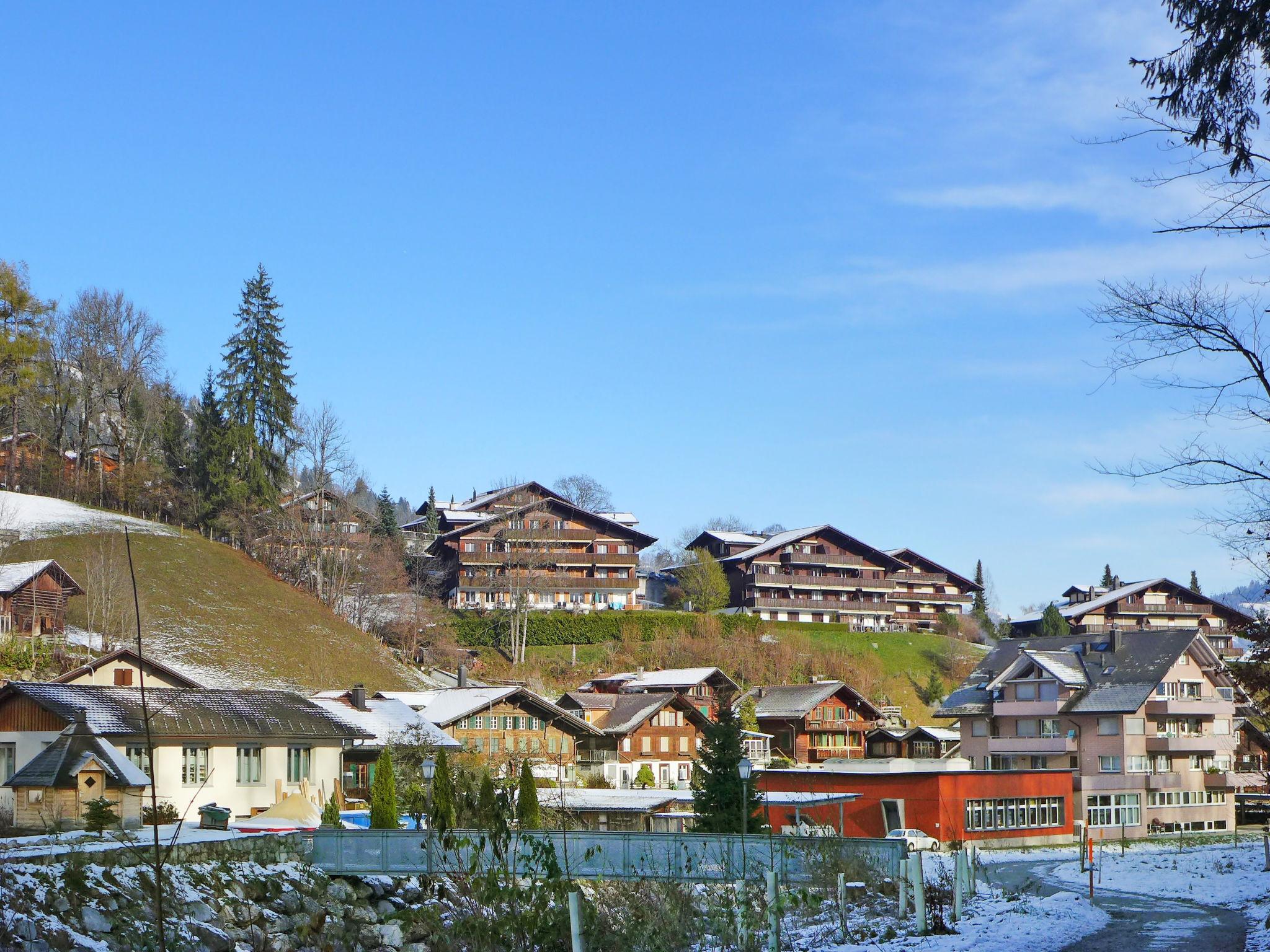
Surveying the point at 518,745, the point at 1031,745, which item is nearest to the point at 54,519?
the point at 518,745

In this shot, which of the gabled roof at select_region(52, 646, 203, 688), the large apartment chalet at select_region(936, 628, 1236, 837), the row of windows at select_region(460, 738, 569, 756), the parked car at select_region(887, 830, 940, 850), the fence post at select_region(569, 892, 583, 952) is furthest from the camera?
the row of windows at select_region(460, 738, 569, 756)

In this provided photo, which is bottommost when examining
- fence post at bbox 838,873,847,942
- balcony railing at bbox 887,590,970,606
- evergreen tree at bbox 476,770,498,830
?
fence post at bbox 838,873,847,942

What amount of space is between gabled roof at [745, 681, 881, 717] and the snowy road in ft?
136

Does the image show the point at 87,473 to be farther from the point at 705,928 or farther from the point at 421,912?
the point at 705,928

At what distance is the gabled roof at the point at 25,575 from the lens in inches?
2425

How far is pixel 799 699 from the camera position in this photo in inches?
2874

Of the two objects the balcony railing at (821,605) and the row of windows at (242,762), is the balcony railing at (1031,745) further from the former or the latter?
the balcony railing at (821,605)

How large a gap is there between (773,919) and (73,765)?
22331 millimetres

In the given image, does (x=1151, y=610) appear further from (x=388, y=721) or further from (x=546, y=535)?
(x=388, y=721)

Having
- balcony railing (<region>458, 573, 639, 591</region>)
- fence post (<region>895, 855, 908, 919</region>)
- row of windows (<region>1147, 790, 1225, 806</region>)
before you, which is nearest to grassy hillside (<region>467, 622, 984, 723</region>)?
balcony railing (<region>458, 573, 639, 591</region>)

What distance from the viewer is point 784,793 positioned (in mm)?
45094

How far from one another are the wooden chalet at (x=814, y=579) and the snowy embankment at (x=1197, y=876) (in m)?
58.4

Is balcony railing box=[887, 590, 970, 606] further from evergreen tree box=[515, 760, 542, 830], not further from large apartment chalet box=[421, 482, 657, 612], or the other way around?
evergreen tree box=[515, 760, 542, 830]

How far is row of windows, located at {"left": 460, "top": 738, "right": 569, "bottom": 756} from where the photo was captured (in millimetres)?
59747
